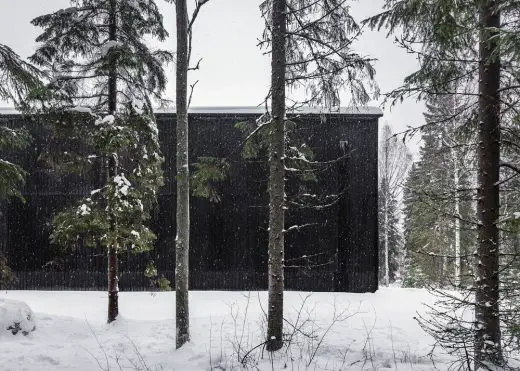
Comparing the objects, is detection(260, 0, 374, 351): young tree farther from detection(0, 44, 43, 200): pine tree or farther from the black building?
the black building

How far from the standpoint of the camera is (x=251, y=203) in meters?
13.9

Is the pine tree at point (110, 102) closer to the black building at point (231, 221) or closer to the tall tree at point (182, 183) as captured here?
the tall tree at point (182, 183)

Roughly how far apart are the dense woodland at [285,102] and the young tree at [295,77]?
0.02 m

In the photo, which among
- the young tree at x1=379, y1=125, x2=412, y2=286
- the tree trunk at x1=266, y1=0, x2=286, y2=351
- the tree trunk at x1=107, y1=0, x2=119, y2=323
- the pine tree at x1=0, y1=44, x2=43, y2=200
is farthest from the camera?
the young tree at x1=379, y1=125, x2=412, y2=286

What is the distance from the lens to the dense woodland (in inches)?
217

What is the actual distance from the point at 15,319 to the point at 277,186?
6451 mm

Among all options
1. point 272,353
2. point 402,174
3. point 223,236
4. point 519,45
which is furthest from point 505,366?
point 402,174

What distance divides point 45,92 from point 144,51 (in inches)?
184

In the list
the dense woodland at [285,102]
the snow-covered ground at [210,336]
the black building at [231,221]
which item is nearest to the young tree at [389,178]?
the black building at [231,221]

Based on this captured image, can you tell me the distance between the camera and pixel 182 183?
779 centimetres

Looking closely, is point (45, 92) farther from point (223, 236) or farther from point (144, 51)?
point (223, 236)

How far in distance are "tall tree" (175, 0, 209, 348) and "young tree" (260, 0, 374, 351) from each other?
1.71 meters

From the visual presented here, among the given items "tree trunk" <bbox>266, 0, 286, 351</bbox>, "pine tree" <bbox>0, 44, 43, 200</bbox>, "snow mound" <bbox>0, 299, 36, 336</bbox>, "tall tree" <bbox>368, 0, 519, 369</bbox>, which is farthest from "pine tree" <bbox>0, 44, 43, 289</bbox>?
"tall tree" <bbox>368, 0, 519, 369</bbox>

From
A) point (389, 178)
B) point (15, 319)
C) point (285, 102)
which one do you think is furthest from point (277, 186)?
point (389, 178)
